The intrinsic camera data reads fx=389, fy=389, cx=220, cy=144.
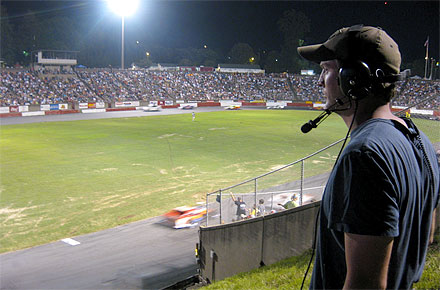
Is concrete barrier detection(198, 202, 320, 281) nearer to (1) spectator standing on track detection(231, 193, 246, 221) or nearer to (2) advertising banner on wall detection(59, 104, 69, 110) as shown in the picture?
(1) spectator standing on track detection(231, 193, 246, 221)

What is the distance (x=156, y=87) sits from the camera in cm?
7800

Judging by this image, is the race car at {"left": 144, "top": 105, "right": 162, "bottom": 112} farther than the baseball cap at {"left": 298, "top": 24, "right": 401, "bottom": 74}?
Yes

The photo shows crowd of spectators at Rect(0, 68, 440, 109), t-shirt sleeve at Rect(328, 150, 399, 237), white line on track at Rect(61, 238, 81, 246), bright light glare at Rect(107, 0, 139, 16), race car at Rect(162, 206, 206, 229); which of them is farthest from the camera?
bright light glare at Rect(107, 0, 139, 16)

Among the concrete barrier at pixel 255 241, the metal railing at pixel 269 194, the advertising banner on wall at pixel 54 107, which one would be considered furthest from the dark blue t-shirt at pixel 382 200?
the advertising banner on wall at pixel 54 107

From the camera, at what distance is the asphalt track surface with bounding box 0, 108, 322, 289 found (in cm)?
1157

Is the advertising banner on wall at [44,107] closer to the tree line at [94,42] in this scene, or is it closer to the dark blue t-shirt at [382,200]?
the tree line at [94,42]

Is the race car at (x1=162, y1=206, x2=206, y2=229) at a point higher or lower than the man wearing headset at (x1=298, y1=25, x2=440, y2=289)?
lower

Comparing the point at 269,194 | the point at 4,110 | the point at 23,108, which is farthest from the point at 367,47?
the point at 23,108

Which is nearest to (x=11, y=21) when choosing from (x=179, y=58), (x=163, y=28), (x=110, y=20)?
(x=110, y=20)

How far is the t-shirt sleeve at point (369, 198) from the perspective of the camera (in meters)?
1.50

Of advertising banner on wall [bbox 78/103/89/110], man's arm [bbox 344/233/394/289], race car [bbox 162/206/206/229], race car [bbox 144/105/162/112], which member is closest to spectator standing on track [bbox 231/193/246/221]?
race car [bbox 162/206/206/229]

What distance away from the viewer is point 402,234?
67.8 inches

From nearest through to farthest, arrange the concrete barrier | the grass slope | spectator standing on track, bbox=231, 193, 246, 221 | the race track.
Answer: the grass slope → the concrete barrier → spectator standing on track, bbox=231, 193, 246, 221 → the race track

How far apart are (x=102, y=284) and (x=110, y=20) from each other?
11710cm
